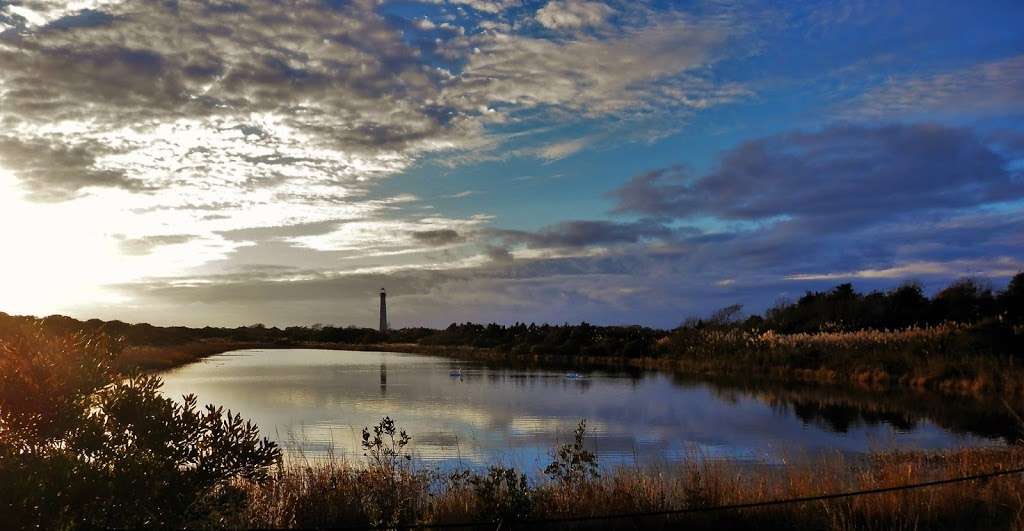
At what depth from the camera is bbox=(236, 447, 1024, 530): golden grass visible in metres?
8.37

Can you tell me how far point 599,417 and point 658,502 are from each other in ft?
47.0

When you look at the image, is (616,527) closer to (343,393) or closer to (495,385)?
(343,393)

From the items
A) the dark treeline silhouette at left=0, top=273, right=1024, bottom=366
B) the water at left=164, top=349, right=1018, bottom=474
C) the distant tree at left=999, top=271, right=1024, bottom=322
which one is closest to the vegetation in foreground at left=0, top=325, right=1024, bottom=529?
the water at left=164, top=349, right=1018, bottom=474

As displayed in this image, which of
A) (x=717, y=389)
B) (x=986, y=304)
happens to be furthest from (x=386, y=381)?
(x=986, y=304)

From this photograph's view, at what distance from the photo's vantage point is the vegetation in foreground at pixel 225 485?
573cm

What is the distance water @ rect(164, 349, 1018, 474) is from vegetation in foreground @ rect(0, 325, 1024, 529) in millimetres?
2664

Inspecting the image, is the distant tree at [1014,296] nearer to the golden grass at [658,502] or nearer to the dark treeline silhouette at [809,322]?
the dark treeline silhouette at [809,322]

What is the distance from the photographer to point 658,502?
29.9 ft

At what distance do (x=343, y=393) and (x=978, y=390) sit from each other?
23135 millimetres

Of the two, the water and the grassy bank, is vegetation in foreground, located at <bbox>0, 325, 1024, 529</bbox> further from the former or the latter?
the grassy bank

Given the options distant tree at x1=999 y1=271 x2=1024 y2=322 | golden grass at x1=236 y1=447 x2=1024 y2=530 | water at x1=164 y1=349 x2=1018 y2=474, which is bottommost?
water at x1=164 y1=349 x2=1018 y2=474

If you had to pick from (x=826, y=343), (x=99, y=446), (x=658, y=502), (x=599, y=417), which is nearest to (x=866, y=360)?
(x=826, y=343)

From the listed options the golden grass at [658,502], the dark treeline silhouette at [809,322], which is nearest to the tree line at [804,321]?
the dark treeline silhouette at [809,322]

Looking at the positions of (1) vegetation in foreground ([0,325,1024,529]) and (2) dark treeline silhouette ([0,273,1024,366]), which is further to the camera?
(2) dark treeline silhouette ([0,273,1024,366])
